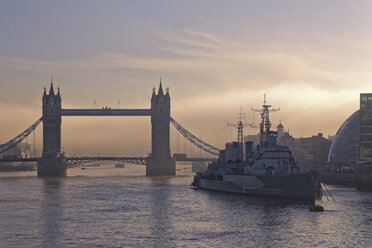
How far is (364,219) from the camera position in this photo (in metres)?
61.2

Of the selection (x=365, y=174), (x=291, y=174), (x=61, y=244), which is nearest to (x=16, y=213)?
(x=61, y=244)

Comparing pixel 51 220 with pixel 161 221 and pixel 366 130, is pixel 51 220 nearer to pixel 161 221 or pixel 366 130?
pixel 161 221

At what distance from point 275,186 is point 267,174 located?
3338mm

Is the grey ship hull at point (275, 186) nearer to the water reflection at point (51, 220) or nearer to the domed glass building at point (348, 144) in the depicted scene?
the water reflection at point (51, 220)

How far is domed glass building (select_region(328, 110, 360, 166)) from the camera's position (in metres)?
174

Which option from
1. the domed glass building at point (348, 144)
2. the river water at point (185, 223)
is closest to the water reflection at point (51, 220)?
the river water at point (185, 223)

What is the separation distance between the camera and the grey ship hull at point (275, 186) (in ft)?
261

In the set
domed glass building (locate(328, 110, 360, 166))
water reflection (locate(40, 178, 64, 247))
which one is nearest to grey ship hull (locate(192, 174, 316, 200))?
water reflection (locate(40, 178, 64, 247))

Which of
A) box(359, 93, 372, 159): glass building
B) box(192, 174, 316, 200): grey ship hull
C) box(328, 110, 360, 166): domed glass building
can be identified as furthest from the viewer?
box(328, 110, 360, 166): domed glass building

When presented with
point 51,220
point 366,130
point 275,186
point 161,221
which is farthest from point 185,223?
point 366,130

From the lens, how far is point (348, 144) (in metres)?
176

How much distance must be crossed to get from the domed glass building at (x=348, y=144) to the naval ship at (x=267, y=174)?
252ft

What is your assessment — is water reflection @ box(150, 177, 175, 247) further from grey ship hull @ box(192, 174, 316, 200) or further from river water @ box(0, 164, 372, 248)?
grey ship hull @ box(192, 174, 316, 200)

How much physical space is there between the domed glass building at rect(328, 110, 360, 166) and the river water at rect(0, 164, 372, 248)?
3549 inches
